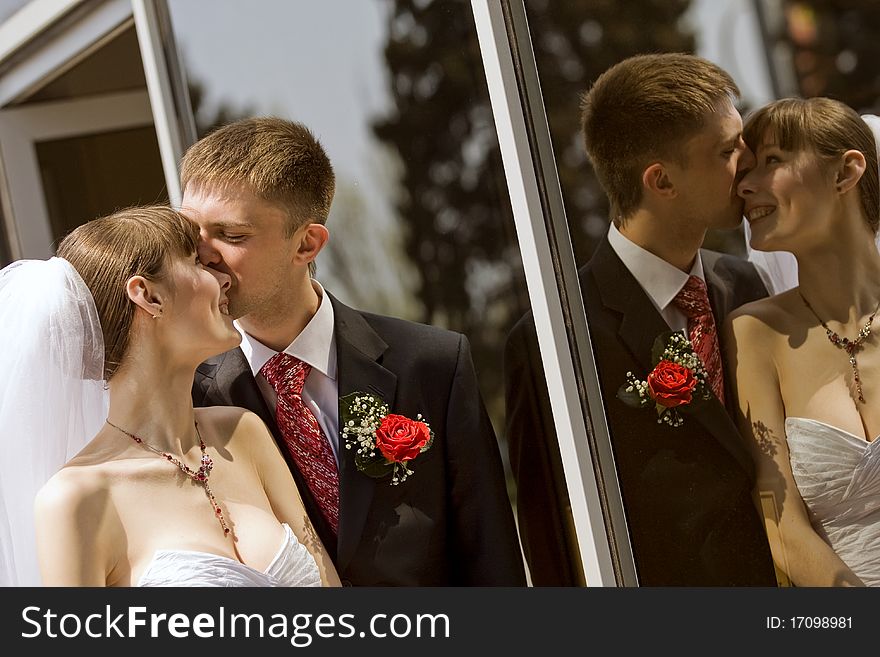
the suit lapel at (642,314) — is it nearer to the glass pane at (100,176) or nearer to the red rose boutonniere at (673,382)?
the red rose boutonniere at (673,382)

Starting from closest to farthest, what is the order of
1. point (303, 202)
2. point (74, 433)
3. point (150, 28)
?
1. point (74, 433)
2. point (303, 202)
3. point (150, 28)

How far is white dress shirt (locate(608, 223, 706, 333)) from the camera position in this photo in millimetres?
2213

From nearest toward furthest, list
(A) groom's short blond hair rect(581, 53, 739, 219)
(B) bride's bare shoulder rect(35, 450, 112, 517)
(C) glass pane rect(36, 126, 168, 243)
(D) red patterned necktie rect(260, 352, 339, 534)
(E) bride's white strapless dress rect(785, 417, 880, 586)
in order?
(B) bride's bare shoulder rect(35, 450, 112, 517) < (E) bride's white strapless dress rect(785, 417, 880, 586) < (A) groom's short blond hair rect(581, 53, 739, 219) < (D) red patterned necktie rect(260, 352, 339, 534) < (C) glass pane rect(36, 126, 168, 243)

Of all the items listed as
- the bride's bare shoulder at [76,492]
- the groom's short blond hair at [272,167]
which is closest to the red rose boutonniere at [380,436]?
the groom's short blond hair at [272,167]

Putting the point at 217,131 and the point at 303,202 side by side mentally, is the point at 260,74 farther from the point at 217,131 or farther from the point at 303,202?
the point at 303,202

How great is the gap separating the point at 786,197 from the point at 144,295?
1.27 m

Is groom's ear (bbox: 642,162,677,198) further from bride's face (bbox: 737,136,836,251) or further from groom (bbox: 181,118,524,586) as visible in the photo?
groom (bbox: 181,118,524,586)

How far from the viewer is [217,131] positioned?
7.95 feet

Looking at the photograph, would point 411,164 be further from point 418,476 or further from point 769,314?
point 769,314

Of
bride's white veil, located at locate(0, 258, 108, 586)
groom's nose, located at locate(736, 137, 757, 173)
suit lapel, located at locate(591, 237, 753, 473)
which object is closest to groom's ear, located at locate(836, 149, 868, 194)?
groom's nose, located at locate(736, 137, 757, 173)

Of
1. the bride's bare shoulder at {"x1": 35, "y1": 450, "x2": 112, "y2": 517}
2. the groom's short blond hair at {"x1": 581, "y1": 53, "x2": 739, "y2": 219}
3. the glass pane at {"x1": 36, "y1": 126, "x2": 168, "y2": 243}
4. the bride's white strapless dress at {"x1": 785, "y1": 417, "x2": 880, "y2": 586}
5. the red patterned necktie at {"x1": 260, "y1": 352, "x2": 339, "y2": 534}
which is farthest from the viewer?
the glass pane at {"x1": 36, "y1": 126, "x2": 168, "y2": 243}

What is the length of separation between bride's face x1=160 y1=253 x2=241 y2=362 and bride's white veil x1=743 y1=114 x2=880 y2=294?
3.43ft
